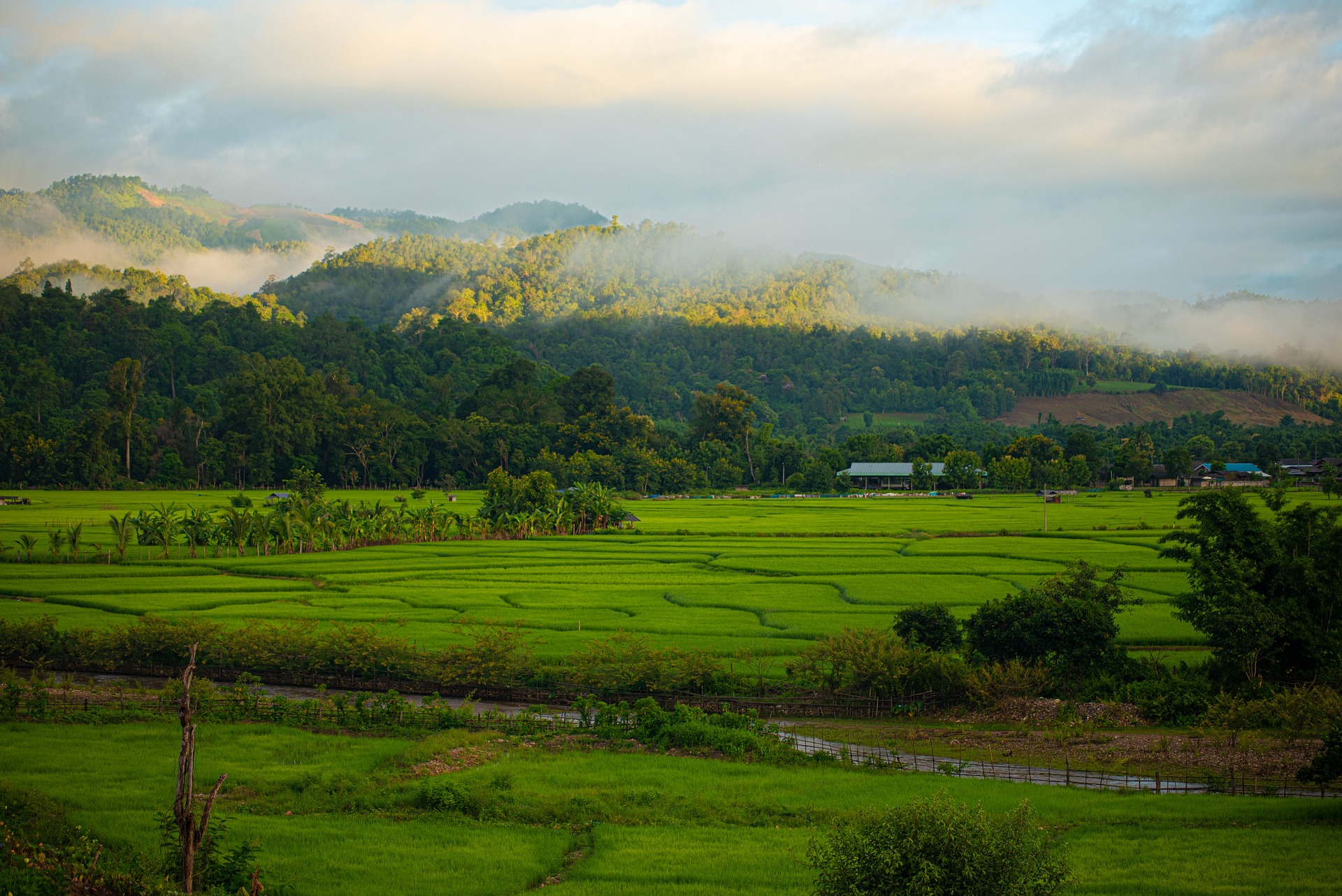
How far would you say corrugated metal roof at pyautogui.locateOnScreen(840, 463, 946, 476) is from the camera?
109m

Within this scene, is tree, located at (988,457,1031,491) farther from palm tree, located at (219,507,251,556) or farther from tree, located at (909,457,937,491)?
palm tree, located at (219,507,251,556)

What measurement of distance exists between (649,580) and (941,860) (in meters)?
32.5

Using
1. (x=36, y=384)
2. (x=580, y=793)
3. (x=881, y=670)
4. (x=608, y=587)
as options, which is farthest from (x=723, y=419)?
(x=580, y=793)

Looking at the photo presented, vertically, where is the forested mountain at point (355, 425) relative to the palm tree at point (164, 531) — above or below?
above

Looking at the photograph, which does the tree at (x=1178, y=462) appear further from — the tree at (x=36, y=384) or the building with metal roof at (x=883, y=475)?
the tree at (x=36, y=384)

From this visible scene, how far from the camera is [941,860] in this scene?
1005 centimetres

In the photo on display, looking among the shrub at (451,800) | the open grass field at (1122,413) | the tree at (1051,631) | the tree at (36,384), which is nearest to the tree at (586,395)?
the tree at (36,384)

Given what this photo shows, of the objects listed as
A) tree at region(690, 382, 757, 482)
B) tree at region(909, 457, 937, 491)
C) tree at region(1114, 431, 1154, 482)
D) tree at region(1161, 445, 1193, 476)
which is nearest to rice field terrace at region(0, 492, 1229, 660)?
tree at region(909, 457, 937, 491)

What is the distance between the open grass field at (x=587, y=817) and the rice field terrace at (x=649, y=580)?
374 inches

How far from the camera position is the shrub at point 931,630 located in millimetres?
26156

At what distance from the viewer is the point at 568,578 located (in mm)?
42531

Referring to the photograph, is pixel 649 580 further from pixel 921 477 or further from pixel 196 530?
pixel 921 477

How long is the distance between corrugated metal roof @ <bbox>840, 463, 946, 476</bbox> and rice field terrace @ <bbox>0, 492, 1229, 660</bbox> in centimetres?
4189

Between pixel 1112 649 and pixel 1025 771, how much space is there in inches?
298
